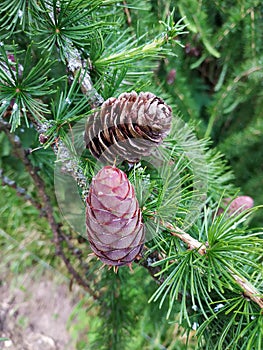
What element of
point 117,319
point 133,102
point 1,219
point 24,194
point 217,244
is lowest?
point 1,219

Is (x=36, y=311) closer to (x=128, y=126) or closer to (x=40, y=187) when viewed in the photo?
(x=40, y=187)

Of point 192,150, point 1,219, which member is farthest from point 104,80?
point 1,219

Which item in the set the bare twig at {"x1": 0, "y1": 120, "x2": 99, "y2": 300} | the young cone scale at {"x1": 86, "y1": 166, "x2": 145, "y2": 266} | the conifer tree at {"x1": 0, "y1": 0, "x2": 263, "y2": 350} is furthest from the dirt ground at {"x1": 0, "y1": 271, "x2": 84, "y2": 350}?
the young cone scale at {"x1": 86, "y1": 166, "x2": 145, "y2": 266}

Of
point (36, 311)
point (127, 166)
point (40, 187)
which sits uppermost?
point (127, 166)

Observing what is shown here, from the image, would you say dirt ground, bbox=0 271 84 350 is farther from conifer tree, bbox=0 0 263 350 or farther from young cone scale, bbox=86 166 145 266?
young cone scale, bbox=86 166 145 266

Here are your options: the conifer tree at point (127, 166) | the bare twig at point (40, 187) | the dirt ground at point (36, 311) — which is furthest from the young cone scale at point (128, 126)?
the dirt ground at point (36, 311)

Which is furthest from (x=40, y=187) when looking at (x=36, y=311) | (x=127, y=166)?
(x=36, y=311)

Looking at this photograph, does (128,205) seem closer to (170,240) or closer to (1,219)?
(170,240)
